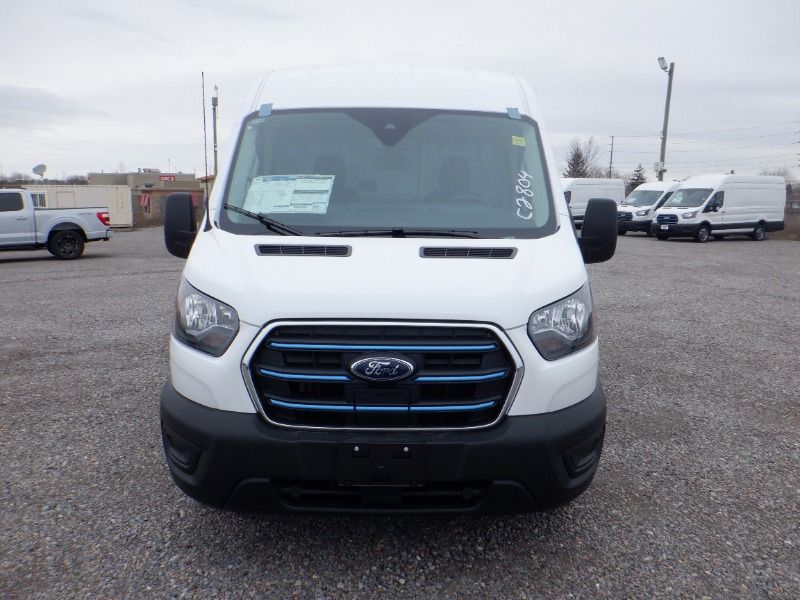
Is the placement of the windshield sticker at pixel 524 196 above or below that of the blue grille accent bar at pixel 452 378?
above

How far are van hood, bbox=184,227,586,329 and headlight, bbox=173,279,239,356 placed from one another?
0.04 m

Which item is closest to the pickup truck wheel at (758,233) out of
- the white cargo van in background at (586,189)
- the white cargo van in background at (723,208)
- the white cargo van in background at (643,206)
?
the white cargo van in background at (723,208)

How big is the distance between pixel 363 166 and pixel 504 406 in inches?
63.1

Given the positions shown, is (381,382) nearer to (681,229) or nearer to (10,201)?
(10,201)

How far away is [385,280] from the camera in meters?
2.75

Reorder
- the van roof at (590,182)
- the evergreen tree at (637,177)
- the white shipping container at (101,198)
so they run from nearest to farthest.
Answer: the van roof at (590,182) → the white shipping container at (101,198) → the evergreen tree at (637,177)

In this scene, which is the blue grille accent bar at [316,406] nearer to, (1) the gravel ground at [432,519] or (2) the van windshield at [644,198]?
(1) the gravel ground at [432,519]

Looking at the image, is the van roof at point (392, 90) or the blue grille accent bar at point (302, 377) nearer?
the blue grille accent bar at point (302, 377)

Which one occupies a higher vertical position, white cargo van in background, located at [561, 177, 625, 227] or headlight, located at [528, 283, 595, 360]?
headlight, located at [528, 283, 595, 360]

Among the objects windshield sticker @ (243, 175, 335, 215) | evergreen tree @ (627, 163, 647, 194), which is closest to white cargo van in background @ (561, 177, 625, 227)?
windshield sticker @ (243, 175, 335, 215)

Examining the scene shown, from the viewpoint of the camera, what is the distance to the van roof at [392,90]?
3877 mm

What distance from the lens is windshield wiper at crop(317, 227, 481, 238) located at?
3223 mm

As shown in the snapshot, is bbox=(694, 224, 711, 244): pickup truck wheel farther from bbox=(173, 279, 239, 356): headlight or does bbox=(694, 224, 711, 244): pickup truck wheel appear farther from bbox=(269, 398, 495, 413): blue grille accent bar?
bbox=(173, 279, 239, 356): headlight

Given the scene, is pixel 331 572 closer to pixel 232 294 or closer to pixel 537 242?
pixel 232 294
